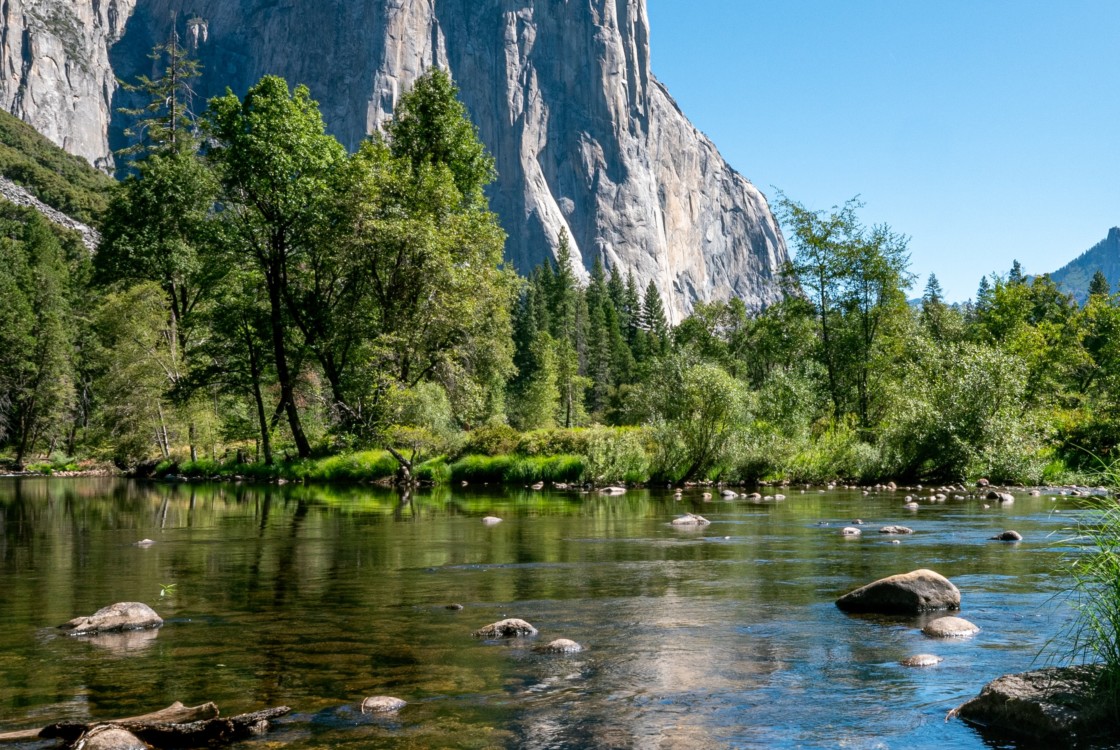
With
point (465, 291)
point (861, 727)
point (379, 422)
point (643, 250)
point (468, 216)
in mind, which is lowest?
point (861, 727)

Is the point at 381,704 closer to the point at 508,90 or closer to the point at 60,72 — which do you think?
the point at 508,90

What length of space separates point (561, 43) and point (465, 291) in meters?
176

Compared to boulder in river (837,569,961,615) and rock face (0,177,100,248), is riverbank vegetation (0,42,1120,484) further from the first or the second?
rock face (0,177,100,248)

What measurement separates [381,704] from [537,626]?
Result: 10.5 ft

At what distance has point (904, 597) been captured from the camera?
10477 millimetres

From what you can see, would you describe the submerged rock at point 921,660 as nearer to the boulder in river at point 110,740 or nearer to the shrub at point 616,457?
the boulder in river at point 110,740

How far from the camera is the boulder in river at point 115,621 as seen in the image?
366 inches

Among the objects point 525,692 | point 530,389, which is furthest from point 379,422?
point 530,389

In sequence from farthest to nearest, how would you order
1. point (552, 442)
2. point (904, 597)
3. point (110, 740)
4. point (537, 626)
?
point (552, 442)
point (904, 597)
point (537, 626)
point (110, 740)

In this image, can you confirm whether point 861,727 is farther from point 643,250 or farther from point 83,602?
point 643,250

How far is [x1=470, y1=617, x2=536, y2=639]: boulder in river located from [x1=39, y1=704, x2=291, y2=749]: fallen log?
331 cm

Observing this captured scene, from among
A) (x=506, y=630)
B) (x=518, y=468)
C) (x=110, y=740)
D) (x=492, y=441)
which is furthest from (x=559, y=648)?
(x=492, y=441)

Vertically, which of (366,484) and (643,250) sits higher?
(643,250)

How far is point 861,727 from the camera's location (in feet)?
21.1
